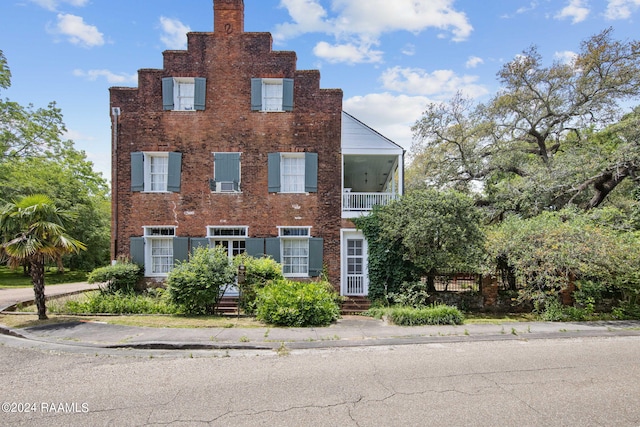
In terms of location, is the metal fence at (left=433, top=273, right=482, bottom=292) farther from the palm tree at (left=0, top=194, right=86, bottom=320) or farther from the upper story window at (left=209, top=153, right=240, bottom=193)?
the palm tree at (left=0, top=194, right=86, bottom=320)

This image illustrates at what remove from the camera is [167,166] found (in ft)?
48.7

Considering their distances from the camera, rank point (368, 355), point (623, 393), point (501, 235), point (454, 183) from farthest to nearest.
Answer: point (454, 183) < point (501, 235) < point (368, 355) < point (623, 393)

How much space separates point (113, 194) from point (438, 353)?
531 inches

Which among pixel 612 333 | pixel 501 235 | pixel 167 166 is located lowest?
pixel 612 333

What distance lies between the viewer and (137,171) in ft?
47.7

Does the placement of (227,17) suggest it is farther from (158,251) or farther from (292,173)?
(158,251)

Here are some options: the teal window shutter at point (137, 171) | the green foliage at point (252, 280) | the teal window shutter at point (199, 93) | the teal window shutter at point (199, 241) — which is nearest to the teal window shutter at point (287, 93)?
the teal window shutter at point (199, 93)

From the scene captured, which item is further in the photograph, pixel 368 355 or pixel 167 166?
pixel 167 166

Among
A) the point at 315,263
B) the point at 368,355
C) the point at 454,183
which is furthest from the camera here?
the point at 454,183

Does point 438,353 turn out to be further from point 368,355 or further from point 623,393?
point 623,393

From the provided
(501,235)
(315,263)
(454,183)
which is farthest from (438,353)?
(454,183)

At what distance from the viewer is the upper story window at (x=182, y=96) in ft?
47.9

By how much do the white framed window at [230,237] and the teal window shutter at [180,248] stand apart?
944 mm

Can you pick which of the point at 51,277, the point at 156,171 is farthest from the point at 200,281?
the point at 51,277
